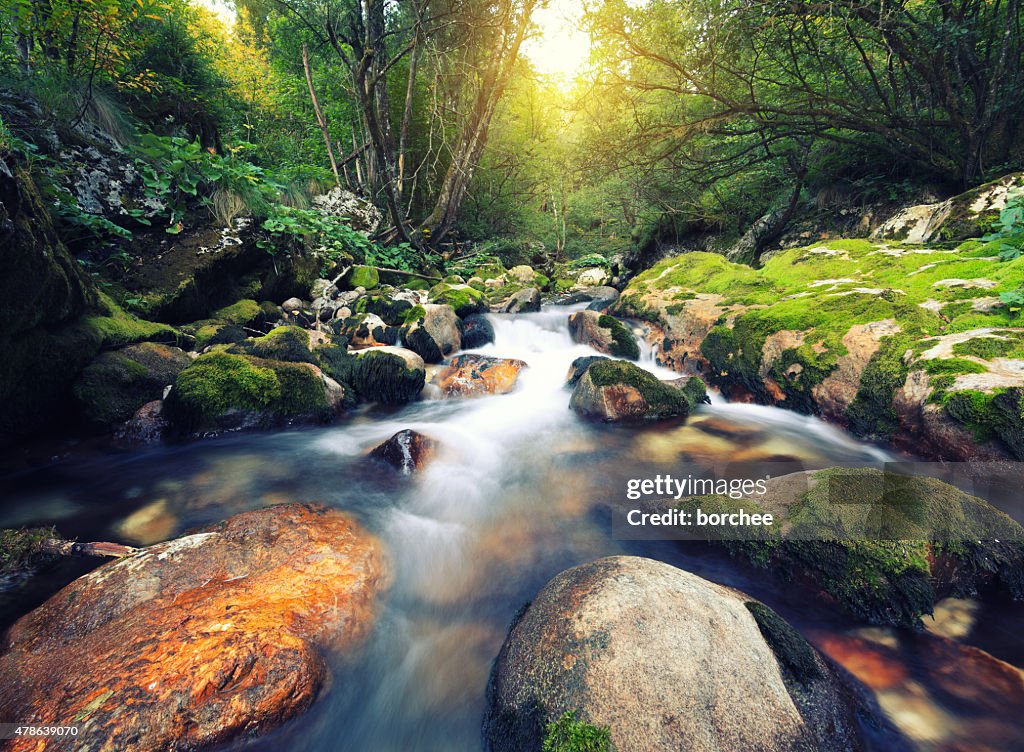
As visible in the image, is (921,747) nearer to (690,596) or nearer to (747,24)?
(690,596)

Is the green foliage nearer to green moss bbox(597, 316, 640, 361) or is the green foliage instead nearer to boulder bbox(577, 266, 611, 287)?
green moss bbox(597, 316, 640, 361)

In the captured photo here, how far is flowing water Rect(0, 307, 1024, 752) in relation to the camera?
6.24ft

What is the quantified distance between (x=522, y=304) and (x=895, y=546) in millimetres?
9759

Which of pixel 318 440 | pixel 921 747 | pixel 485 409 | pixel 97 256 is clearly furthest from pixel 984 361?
pixel 97 256

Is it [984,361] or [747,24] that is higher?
[747,24]

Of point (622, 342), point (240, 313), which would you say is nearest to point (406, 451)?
point (240, 313)

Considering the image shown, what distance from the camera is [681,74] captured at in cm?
695

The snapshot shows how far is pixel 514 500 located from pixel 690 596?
6.88 feet

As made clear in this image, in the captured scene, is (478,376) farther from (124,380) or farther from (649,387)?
(124,380)

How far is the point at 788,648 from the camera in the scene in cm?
180

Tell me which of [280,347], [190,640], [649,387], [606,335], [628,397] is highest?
[606,335]

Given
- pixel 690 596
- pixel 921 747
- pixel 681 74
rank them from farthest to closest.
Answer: pixel 681 74, pixel 690 596, pixel 921 747

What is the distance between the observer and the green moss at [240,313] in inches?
266

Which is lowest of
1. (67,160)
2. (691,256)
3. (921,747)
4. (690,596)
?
(921,747)
